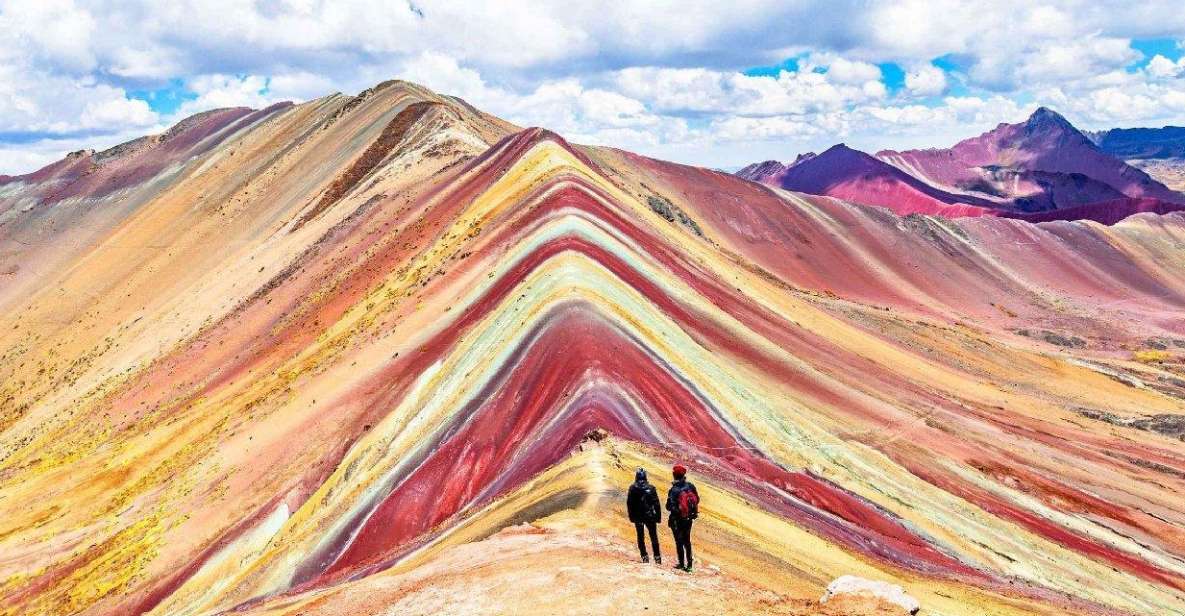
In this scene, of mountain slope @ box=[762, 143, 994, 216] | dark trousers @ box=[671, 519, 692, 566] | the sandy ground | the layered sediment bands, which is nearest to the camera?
the sandy ground

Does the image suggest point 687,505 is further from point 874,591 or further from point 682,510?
point 874,591

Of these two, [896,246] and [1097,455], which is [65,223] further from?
[1097,455]

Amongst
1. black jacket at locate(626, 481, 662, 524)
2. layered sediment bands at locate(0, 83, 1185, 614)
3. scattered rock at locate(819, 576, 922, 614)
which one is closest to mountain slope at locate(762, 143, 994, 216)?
layered sediment bands at locate(0, 83, 1185, 614)

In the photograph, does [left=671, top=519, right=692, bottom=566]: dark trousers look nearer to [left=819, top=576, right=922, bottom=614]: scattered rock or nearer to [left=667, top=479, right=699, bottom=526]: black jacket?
[left=667, top=479, right=699, bottom=526]: black jacket

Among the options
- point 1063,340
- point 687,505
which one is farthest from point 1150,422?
point 687,505

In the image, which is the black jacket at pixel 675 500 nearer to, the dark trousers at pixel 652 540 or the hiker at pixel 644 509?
the hiker at pixel 644 509

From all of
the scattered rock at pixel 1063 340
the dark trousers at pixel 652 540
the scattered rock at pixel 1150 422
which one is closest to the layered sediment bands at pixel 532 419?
the scattered rock at pixel 1150 422

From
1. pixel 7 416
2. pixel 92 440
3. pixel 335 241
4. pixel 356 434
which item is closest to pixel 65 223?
pixel 7 416
